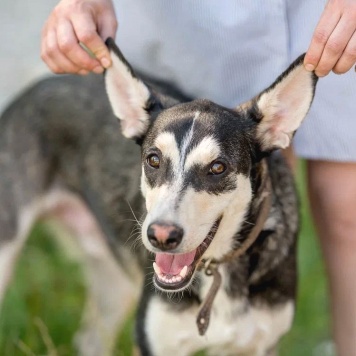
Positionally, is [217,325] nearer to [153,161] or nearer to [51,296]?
[153,161]

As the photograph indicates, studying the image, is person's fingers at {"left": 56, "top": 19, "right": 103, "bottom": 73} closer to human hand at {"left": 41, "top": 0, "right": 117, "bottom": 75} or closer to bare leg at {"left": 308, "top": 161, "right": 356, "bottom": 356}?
human hand at {"left": 41, "top": 0, "right": 117, "bottom": 75}

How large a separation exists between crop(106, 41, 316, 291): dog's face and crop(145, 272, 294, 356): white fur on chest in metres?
0.24

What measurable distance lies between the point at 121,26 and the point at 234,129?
0.96 metres

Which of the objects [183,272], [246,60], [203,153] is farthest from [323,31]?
[183,272]

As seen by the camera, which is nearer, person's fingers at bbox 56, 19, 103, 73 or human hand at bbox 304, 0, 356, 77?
human hand at bbox 304, 0, 356, 77

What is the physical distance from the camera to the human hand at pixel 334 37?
3.20m

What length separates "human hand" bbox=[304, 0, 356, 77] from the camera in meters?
3.20

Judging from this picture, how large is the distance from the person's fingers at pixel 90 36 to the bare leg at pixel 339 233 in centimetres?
111

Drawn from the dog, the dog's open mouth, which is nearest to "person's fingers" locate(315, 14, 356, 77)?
the dog

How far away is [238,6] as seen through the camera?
3.77m

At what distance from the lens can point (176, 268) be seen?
3391 mm

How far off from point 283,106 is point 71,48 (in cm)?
82

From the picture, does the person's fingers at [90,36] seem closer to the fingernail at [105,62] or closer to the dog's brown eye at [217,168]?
the fingernail at [105,62]


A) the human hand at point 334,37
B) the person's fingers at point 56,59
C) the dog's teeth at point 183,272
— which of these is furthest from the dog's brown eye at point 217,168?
the person's fingers at point 56,59
